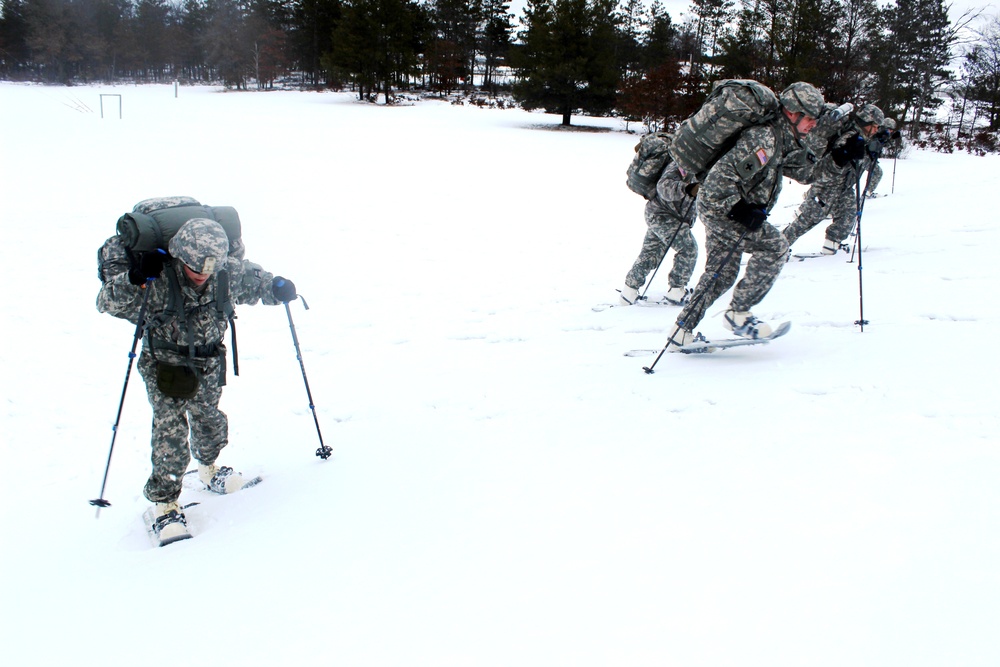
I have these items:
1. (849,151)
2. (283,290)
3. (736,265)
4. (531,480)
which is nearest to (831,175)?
(849,151)

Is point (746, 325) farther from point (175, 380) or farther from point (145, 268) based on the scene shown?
point (145, 268)

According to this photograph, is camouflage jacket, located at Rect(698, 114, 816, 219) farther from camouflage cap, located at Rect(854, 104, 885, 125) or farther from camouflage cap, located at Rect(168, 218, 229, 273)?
camouflage cap, located at Rect(854, 104, 885, 125)

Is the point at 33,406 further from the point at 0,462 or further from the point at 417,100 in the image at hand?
the point at 417,100

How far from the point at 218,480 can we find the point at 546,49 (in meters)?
32.6

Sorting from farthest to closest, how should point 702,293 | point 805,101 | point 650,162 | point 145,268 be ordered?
point 650,162, point 702,293, point 805,101, point 145,268

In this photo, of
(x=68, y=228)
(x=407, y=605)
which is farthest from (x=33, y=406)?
(x=68, y=228)

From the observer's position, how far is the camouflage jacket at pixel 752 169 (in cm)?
481

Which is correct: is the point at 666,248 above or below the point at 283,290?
above

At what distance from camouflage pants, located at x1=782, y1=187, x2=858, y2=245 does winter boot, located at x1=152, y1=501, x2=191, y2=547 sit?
7606mm

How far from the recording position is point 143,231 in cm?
334

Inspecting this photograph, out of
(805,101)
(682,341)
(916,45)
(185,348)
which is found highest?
(916,45)

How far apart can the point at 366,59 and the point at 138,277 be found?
41403 mm

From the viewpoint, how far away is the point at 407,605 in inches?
114

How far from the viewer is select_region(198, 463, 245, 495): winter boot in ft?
13.9
